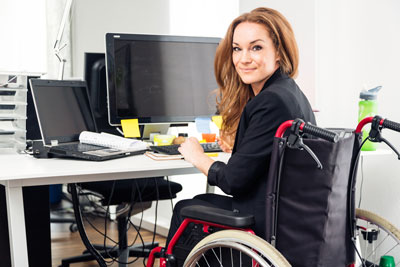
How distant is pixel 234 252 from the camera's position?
146cm

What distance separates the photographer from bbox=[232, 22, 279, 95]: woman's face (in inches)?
63.5

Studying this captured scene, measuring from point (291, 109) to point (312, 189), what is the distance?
0.79 ft

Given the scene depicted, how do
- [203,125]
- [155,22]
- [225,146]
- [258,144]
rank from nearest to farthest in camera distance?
[258,144] < [225,146] < [203,125] < [155,22]

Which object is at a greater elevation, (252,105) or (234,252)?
(252,105)

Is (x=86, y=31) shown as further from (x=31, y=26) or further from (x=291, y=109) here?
(x=291, y=109)

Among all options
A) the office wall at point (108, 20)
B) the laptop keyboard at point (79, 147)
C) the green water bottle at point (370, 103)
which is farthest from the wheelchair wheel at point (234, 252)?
the office wall at point (108, 20)

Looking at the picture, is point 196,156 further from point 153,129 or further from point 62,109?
point 153,129

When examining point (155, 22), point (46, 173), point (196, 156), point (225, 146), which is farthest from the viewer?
point (155, 22)

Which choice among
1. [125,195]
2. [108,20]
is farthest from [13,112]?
[108,20]

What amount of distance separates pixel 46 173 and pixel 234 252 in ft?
2.00

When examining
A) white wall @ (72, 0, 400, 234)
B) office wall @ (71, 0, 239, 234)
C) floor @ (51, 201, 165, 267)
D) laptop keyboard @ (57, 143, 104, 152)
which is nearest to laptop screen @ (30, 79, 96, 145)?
laptop keyboard @ (57, 143, 104, 152)

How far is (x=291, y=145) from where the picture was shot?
1196 mm

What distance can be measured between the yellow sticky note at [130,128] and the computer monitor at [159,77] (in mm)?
26

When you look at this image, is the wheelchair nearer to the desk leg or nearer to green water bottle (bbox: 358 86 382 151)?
the desk leg
